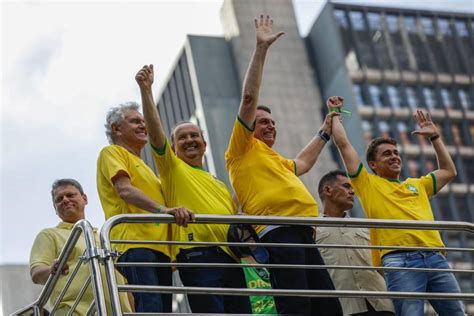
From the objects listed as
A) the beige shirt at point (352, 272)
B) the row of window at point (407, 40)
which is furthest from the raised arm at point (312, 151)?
the row of window at point (407, 40)

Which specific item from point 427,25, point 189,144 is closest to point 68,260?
point 189,144

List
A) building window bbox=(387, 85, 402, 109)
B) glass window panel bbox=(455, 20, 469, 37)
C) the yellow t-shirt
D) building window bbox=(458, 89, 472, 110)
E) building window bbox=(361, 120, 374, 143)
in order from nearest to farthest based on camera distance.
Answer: the yellow t-shirt, building window bbox=(361, 120, 374, 143), building window bbox=(387, 85, 402, 109), building window bbox=(458, 89, 472, 110), glass window panel bbox=(455, 20, 469, 37)

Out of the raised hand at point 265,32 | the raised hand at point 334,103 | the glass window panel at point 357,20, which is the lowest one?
the raised hand at point 334,103

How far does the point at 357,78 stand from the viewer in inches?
2317

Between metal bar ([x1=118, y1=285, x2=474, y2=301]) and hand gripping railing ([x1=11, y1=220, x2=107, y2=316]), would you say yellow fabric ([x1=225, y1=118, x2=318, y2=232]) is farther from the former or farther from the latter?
hand gripping railing ([x1=11, y1=220, x2=107, y2=316])

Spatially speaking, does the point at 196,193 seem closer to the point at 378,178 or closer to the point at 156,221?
the point at 156,221

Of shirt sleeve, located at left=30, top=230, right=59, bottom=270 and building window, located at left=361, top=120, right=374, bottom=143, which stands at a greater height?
building window, located at left=361, top=120, right=374, bottom=143

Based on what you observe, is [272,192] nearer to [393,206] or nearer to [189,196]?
[189,196]

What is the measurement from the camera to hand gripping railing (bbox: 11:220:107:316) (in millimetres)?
5441

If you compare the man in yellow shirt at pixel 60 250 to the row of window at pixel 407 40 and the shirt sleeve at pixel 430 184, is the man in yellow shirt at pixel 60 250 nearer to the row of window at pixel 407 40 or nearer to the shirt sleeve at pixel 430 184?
the shirt sleeve at pixel 430 184

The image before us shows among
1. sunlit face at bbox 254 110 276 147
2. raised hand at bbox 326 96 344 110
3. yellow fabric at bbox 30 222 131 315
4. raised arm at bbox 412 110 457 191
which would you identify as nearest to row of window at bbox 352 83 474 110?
raised arm at bbox 412 110 457 191

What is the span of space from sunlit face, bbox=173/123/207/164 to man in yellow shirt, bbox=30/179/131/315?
2.47ft

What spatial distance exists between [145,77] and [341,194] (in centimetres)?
196

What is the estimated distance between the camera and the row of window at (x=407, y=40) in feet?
194
